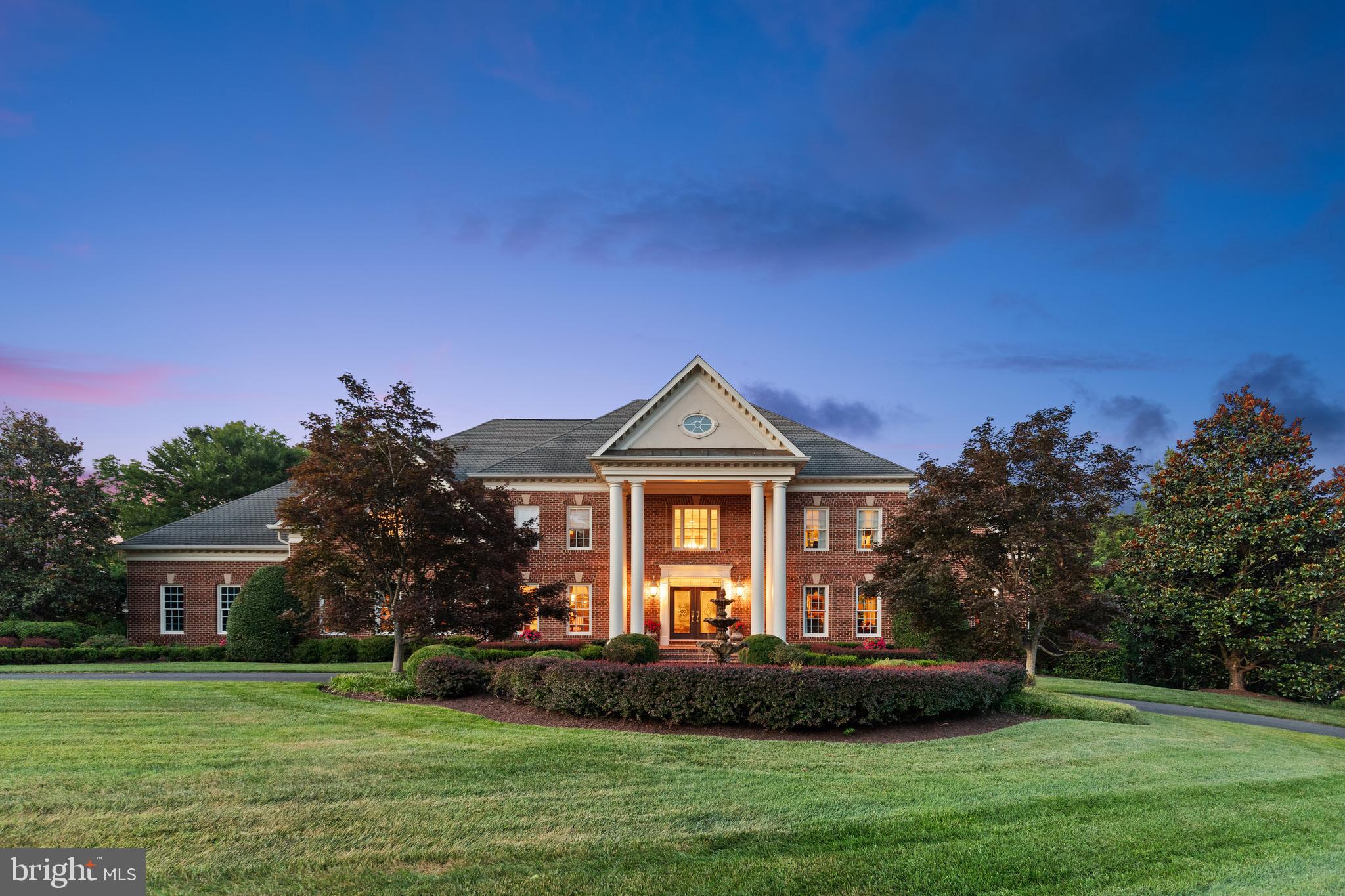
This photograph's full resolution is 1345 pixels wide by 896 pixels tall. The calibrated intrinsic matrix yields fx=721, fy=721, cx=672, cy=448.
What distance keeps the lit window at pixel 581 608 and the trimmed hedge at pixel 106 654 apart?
1252 cm

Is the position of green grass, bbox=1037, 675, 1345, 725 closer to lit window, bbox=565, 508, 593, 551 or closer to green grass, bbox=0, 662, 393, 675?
lit window, bbox=565, 508, 593, 551

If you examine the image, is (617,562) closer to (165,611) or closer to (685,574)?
(685,574)

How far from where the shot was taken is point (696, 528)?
29391mm

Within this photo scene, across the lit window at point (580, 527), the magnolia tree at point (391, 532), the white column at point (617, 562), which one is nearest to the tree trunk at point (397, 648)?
the magnolia tree at point (391, 532)

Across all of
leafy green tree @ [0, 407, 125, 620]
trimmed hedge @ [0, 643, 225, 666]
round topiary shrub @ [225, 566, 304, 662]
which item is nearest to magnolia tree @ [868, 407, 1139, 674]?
round topiary shrub @ [225, 566, 304, 662]

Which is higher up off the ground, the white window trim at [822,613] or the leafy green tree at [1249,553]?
the leafy green tree at [1249,553]

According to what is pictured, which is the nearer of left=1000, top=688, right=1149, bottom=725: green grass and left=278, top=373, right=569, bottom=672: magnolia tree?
left=1000, top=688, right=1149, bottom=725: green grass

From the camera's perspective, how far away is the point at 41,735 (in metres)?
9.56

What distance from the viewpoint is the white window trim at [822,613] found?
1129 inches

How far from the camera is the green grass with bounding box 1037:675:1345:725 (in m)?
17.5

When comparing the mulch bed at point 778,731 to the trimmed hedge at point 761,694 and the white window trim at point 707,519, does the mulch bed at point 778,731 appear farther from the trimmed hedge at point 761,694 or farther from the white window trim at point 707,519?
the white window trim at point 707,519

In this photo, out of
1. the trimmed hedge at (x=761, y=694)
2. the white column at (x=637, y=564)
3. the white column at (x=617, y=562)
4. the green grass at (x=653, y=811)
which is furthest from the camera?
the white column at (x=617, y=562)

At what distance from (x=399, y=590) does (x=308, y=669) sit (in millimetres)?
7525

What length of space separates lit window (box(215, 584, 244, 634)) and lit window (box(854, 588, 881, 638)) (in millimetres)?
24386
